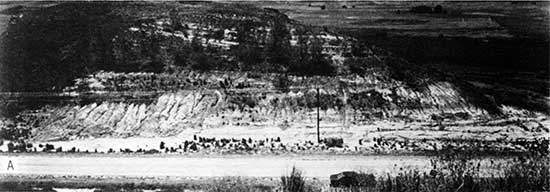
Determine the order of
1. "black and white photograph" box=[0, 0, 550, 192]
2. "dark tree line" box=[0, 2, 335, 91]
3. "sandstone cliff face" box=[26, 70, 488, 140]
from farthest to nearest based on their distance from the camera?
"dark tree line" box=[0, 2, 335, 91] → "sandstone cliff face" box=[26, 70, 488, 140] → "black and white photograph" box=[0, 0, 550, 192]

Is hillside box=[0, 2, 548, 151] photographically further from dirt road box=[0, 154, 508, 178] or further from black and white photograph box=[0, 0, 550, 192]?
dirt road box=[0, 154, 508, 178]

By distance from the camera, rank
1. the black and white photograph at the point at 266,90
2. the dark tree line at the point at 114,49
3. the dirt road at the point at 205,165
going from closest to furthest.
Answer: the dirt road at the point at 205,165
the black and white photograph at the point at 266,90
the dark tree line at the point at 114,49

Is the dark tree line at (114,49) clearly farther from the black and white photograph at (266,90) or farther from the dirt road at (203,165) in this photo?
the dirt road at (203,165)

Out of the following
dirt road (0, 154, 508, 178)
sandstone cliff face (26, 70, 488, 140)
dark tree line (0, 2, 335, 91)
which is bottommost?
dirt road (0, 154, 508, 178)

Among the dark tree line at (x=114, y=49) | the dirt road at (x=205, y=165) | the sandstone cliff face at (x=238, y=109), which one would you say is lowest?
the dirt road at (x=205, y=165)

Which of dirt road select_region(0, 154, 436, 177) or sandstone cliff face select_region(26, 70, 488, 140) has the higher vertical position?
sandstone cliff face select_region(26, 70, 488, 140)

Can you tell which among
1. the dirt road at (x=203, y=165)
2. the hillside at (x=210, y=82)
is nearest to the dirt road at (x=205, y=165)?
the dirt road at (x=203, y=165)

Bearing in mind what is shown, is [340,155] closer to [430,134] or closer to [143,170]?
[430,134]

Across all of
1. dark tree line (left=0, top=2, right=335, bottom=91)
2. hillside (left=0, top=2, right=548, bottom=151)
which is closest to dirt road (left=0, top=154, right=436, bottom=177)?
hillside (left=0, top=2, right=548, bottom=151)

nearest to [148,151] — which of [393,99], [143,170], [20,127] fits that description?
[143,170]

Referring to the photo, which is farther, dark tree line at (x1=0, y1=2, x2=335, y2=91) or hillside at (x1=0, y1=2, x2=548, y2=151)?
dark tree line at (x1=0, y1=2, x2=335, y2=91)
